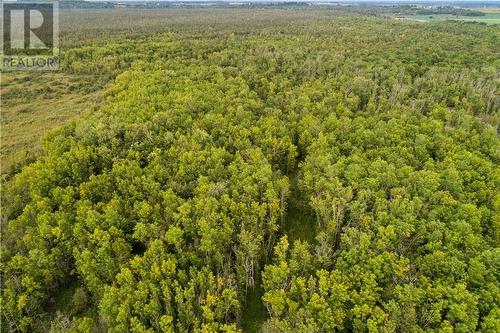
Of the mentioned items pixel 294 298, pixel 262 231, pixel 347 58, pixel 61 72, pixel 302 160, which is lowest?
pixel 294 298

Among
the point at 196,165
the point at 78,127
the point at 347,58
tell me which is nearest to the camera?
the point at 196,165

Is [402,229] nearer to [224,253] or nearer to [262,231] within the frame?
[262,231]

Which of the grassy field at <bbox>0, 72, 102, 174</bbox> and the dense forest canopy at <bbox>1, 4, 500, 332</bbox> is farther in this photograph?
the grassy field at <bbox>0, 72, 102, 174</bbox>

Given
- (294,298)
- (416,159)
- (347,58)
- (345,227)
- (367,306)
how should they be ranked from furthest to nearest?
1. (347,58)
2. (416,159)
3. (345,227)
4. (294,298)
5. (367,306)

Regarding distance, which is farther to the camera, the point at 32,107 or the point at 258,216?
the point at 32,107

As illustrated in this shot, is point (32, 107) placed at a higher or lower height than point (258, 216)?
higher

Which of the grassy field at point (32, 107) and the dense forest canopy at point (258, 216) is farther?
the grassy field at point (32, 107)

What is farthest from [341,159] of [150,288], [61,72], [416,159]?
[61,72]

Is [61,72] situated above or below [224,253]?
above
